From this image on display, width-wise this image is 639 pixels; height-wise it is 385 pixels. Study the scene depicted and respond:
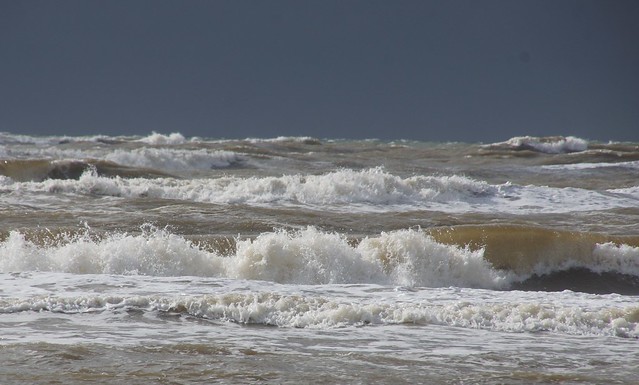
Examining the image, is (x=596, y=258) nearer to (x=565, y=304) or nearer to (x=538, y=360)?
(x=565, y=304)

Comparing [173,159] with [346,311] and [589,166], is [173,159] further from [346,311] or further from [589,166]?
[346,311]

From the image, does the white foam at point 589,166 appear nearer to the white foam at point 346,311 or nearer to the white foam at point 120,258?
the white foam at point 120,258

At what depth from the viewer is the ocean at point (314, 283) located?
747 cm

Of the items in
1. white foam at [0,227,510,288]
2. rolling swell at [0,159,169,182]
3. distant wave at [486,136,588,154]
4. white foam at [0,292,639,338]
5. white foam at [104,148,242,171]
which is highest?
distant wave at [486,136,588,154]

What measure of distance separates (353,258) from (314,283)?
2.93ft

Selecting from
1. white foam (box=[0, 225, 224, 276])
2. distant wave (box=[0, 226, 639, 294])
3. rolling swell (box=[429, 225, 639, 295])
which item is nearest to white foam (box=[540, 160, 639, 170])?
rolling swell (box=[429, 225, 639, 295])

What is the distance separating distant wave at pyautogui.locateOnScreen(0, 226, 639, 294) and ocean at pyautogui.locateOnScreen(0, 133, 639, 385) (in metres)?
0.03

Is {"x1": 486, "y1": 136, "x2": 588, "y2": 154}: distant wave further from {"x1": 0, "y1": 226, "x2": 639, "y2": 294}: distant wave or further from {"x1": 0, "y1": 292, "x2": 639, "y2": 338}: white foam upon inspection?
{"x1": 0, "y1": 292, "x2": 639, "y2": 338}: white foam

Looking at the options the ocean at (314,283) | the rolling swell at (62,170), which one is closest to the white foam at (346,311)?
the ocean at (314,283)

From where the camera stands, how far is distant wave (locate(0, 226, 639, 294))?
12398mm

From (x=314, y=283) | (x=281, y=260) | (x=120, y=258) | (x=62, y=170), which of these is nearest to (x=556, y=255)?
(x=314, y=283)

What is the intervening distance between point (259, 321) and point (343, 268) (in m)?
3.49

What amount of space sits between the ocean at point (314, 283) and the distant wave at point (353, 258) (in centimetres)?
3

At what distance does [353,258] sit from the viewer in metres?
12.9
